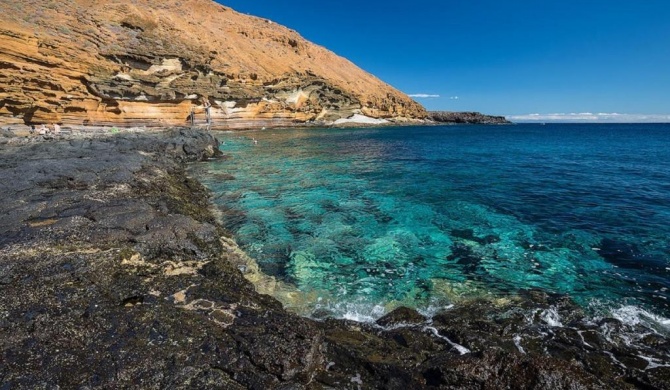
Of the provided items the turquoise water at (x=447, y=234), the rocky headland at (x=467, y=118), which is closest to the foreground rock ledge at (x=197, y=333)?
the turquoise water at (x=447, y=234)

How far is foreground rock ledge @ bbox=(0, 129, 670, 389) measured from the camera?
3701 millimetres

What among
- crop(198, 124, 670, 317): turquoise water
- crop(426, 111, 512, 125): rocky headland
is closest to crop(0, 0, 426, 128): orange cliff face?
crop(198, 124, 670, 317): turquoise water

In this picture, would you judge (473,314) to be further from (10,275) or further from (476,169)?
(476,169)

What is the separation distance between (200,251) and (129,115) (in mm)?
42258

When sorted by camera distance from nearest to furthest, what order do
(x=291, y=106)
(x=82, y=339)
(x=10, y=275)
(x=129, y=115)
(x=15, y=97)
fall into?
(x=82, y=339)
(x=10, y=275)
(x=15, y=97)
(x=129, y=115)
(x=291, y=106)

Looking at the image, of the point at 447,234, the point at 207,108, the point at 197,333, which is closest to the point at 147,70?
the point at 207,108

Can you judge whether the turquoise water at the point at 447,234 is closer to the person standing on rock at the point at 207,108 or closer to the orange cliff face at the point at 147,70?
the orange cliff face at the point at 147,70

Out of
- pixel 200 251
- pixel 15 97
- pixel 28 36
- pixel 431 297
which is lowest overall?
pixel 431 297

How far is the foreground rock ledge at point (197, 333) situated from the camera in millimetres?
3701

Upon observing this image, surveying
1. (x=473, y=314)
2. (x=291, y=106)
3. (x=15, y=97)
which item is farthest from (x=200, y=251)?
(x=291, y=106)

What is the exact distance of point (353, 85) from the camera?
294 feet

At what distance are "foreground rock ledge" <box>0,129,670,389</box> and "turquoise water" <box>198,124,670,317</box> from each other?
1.30 meters

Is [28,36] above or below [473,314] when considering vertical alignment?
above

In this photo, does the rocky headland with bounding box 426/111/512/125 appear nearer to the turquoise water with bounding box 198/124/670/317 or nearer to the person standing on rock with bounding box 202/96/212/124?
the person standing on rock with bounding box 202/96/212/124
